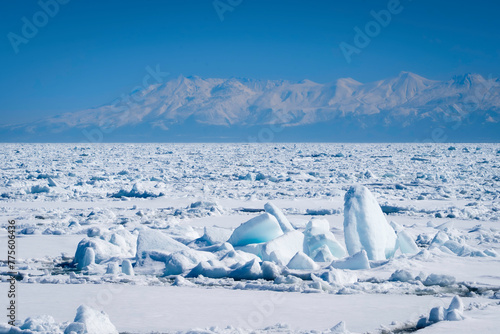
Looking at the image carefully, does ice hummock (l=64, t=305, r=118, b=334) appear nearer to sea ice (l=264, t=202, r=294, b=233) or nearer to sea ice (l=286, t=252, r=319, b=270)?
sea ice (l=286, t=252, r=319, b=270)

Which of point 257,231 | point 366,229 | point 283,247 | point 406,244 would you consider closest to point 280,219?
point 257,231

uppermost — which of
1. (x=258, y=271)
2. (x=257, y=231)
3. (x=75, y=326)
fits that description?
(x=257, y=231)

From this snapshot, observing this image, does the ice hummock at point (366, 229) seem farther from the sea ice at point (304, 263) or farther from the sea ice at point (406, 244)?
the sea ice at point (304, 263)

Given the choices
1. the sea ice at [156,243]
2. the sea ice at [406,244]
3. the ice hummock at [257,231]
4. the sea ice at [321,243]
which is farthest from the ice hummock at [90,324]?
the sea ice at [406,244]

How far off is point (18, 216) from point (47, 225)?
4.86 feet

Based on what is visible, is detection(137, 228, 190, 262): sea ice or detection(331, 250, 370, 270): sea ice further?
detection(137, 228, 190, 262): sea ice

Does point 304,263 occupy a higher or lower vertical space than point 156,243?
lower

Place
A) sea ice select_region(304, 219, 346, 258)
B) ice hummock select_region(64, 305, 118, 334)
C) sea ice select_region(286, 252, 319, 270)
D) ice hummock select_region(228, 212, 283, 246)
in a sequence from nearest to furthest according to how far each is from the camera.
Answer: ice hummock select_region(64, 305, 118, 334) → sea ice select_region(286, 252, 319, 270) → sea ice select_region(304, 219, 346, 258) → ice hummock select_region(228, 212, 283, 246)

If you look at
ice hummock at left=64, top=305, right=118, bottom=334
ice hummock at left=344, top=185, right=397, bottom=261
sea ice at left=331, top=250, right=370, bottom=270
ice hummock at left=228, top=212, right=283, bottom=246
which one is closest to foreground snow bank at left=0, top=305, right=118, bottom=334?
ice hummock at left=64, top=305, right=118, bottom=334

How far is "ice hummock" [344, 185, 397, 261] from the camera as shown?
6289 mm

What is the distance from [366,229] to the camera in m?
6.30

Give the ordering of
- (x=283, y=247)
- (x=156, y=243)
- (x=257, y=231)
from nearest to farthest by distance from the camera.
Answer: (x=283, y=247), (x=156, y=243), (x=257, y=231)

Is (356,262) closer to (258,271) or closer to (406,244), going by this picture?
(258,271)

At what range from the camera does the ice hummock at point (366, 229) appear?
629 cm
